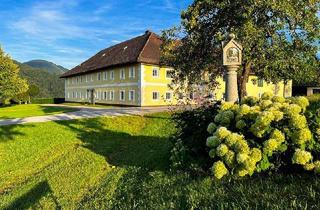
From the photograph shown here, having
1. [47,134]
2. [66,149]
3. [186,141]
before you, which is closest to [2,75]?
[47,134]

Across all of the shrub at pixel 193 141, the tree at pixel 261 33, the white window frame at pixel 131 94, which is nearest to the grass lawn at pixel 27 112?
the white window frame at pixel 131 94

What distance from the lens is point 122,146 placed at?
500 inches

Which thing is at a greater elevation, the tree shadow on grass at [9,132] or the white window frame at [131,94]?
the white window frame at [131,94]

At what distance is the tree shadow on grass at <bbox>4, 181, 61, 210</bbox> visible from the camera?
23.7 ft

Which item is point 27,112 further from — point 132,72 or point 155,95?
point 155,95

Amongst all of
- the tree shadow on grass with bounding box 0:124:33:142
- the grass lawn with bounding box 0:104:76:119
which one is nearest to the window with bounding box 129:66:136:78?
the grass lawn with bounding box 0:104:76:119

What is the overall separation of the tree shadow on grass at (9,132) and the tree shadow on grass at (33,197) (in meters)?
6.87

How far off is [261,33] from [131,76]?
90.8 feet

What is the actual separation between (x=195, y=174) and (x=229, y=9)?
922cm

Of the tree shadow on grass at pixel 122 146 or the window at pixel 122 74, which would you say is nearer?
the tree shadow on grass at pixel 122 146

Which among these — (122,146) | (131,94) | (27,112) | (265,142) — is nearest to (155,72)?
(131,94)

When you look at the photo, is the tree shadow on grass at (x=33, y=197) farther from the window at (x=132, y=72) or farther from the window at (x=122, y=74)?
the window at (x=122, y=74)

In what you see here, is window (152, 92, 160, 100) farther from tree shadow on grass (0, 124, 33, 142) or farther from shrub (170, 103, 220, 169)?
shrub (170, 103, 220, 169)

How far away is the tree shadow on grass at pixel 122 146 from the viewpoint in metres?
9.30
